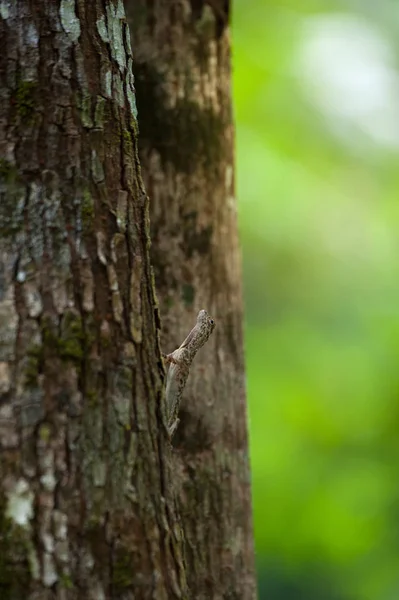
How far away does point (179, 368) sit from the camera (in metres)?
1.95

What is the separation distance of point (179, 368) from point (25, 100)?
672 mm

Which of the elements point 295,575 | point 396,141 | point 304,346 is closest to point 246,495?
point 295,575

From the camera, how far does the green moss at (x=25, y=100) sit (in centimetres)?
164

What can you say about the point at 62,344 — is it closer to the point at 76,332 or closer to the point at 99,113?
the point at 76,332

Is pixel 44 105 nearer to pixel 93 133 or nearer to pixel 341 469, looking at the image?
pixel 93 133

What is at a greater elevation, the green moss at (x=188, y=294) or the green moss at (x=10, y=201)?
the green moss at (x=188, y=294)

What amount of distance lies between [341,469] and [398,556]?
781mm

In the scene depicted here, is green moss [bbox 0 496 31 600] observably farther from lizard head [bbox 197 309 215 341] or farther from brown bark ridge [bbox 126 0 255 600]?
brown bark ridge [bbox 126 0 255 600]

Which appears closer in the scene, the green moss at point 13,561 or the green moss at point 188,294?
the green moss at point 13,561

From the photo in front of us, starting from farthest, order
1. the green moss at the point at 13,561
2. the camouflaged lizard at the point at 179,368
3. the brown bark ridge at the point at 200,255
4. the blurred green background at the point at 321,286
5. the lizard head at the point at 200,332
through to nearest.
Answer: the blurred green background at the point at 321,286
the brown bark ridge at the point at 200,255
the lizard head at the point at 200,332
the camouflaged lizard at the point at 179,368
the green moss at the point at 13,561

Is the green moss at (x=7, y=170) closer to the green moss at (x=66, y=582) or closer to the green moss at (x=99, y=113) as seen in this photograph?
the green moss at (x=99, y=113)

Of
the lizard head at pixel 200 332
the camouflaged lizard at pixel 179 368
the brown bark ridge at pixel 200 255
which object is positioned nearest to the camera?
the camouflaged lizard at pixel 179 368

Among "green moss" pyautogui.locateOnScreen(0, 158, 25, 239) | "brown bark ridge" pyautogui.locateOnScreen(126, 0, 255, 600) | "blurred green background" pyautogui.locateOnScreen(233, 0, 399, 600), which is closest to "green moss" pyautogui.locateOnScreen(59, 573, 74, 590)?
"green moss" pyautogui.locateOnScreen(0, 158, 25, 239)

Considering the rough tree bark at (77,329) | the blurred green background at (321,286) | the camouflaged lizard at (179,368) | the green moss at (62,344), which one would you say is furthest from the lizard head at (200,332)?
the blurred green background at (321,286)
